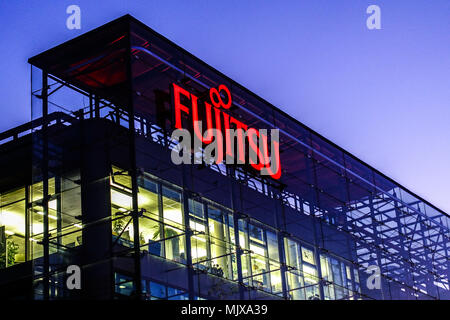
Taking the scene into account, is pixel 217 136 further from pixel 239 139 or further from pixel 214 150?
pixel 239 139

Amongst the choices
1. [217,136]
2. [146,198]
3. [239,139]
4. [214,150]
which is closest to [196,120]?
[217,136]

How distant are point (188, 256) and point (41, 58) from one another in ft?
32.1

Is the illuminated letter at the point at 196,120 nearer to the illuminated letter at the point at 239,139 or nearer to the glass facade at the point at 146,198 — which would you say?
the glass facade at the point at 146,198

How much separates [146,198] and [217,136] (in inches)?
183

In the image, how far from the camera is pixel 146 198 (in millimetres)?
27109

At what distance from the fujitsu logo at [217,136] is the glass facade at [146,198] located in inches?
12.0

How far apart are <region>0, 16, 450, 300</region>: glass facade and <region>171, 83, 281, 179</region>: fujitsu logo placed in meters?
0.30

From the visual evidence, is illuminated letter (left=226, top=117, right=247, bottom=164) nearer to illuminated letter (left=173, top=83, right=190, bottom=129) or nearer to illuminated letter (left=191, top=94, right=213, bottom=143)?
illuminated letter (left=191, top=94, right=213, bottom=143)

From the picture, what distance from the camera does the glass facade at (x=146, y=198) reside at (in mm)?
26438

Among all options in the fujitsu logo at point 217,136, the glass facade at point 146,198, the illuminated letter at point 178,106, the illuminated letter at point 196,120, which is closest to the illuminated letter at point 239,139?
the fujitsu logo at point 217,136

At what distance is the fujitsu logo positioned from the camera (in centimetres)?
2941

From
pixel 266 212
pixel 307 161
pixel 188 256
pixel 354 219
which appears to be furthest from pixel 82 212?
pixel 354 219

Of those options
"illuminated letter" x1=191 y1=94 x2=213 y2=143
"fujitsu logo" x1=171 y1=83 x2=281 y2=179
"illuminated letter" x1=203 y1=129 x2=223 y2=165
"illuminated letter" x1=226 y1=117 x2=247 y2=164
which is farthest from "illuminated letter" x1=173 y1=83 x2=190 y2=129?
"illuminated letter" x1=226 y1=117 x2=247 y2=164
